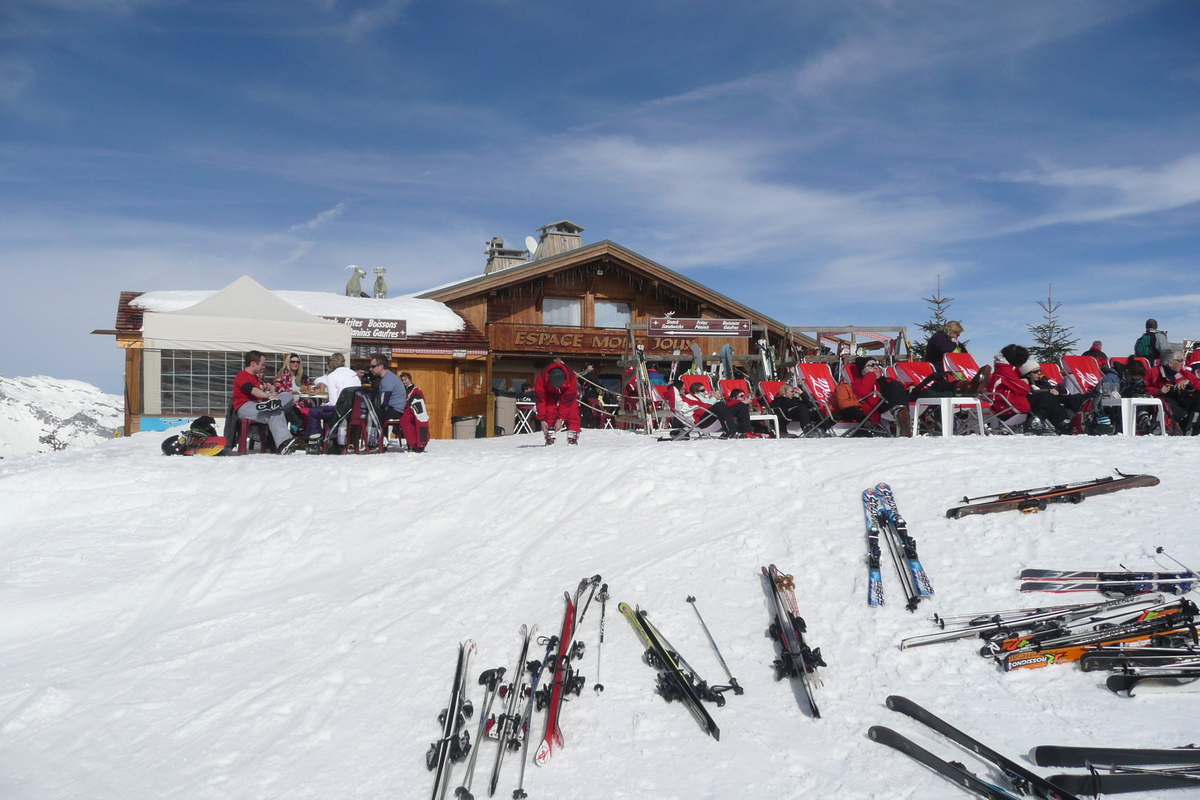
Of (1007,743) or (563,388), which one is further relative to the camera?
(563,388)

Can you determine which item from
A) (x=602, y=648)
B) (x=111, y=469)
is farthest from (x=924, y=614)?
(x=111, y=469)

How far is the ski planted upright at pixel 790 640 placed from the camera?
13.1ft

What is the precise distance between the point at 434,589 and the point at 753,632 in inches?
84.4

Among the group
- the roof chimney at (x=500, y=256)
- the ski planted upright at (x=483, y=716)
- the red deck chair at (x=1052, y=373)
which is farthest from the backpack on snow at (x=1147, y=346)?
the roof chimney at (x=500, y=256)

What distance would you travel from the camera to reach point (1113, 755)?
318 cm

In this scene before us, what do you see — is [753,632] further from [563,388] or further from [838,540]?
[563,388]

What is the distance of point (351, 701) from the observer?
421 cm

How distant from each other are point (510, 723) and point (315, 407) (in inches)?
251

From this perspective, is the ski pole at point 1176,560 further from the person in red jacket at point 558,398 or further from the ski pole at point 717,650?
the person in red jacket at point 558,398

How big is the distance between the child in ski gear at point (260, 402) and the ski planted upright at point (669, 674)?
19.6ft

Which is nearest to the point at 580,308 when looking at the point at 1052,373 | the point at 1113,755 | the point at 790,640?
the point at 1052,373

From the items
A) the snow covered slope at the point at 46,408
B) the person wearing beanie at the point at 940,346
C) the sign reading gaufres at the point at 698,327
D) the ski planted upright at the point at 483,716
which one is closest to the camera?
the ski planted upright at the point at 483,716

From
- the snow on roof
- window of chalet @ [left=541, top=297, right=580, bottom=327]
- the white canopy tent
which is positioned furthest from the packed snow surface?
window of chalet @ [left=541, top=297, right=580, bottom=327]

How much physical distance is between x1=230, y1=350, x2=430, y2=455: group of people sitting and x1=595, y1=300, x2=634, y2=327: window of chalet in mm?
11516
